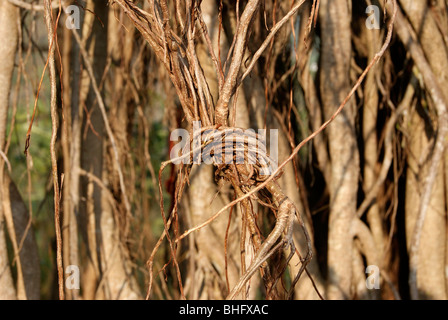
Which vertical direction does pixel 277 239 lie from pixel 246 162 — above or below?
below

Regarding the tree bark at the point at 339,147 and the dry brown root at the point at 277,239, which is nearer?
the dry brown root at the point at 277,239

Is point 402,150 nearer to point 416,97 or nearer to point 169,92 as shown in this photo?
point 416,97

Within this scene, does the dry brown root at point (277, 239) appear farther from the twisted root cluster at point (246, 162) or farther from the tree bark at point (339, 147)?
the tree bark at point (339, 147)

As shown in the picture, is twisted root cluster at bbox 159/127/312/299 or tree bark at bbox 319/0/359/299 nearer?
twisted root cluster at bbox 159/127/312/299

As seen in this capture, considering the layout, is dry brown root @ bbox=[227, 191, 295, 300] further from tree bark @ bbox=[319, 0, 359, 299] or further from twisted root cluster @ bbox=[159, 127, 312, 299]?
tree bark @ bbox=[319, 0, 359, 299]

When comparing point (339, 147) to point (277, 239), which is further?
point (339, 147)

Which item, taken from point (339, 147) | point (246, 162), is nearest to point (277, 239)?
point (246, 162)

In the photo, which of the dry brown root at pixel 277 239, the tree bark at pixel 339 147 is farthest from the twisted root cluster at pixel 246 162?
the tree bark at pixel 339 147

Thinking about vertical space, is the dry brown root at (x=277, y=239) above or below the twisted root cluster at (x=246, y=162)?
below

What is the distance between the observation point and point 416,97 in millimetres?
1644

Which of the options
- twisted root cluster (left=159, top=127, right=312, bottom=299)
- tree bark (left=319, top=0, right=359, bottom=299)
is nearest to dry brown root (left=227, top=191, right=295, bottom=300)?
twisted root cluster (left=159, top=127, right=312, bottom=299)

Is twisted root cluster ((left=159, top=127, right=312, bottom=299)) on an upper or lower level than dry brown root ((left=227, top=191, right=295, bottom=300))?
upper

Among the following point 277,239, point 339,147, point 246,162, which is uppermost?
point 339,147

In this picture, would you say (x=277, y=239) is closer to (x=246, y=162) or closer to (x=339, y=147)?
(x=246, y=162)
